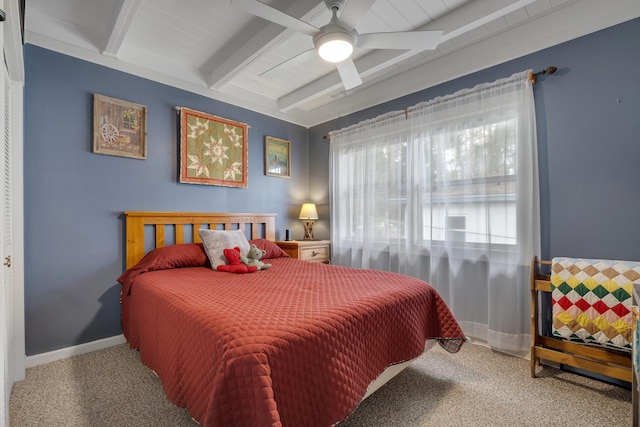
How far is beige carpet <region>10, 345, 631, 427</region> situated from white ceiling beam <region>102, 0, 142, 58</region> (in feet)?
8.22

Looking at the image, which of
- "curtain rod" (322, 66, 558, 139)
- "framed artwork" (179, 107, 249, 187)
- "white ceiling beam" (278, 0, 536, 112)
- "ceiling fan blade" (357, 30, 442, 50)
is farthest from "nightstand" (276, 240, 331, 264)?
"curtain rod" (322, 66, 558, 139)

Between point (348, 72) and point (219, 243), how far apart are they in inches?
71.3

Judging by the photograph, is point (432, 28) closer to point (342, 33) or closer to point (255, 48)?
point (342, 33)

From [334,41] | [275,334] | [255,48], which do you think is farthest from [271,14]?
[275,334]

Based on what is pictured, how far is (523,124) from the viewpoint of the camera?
7.89 feet

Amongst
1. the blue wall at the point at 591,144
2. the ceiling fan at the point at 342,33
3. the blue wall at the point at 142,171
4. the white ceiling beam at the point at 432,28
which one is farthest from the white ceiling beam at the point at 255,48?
the blue wall at the point at 591,144

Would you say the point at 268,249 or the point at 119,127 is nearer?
the point at 119,127

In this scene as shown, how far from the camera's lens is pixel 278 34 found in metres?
2.28

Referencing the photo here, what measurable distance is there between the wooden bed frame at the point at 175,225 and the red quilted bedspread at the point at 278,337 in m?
0.52

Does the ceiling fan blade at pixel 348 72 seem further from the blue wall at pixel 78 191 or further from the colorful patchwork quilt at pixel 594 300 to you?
the colorful patchwork quilt at pixel 594 300

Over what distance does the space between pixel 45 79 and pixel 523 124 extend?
3769 millimetres

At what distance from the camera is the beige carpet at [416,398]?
1676 mm

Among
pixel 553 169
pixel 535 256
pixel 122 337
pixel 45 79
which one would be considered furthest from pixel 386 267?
pixel 45 79

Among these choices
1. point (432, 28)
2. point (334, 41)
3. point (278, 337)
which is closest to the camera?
point (278, 337)
